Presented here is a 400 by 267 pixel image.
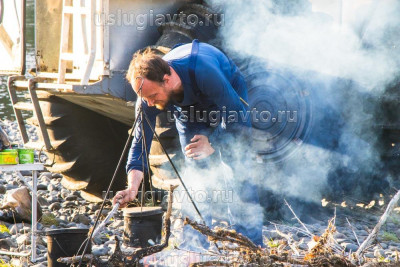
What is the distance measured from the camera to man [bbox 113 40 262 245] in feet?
12.4

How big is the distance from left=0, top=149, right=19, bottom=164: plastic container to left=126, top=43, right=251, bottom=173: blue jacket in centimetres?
113

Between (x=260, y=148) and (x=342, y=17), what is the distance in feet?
5.09

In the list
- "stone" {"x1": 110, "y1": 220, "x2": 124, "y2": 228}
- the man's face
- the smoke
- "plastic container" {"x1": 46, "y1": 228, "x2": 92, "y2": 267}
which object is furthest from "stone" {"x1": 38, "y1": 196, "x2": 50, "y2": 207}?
the man's face

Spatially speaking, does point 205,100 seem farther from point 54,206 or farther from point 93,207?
point 54,206

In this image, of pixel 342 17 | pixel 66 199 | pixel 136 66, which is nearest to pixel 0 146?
pixel 136 66

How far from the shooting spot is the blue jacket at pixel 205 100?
397 centimetres

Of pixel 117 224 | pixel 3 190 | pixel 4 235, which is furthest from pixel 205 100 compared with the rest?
pixel 3 190

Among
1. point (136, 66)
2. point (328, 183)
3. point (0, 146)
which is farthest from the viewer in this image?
point (328, 183)

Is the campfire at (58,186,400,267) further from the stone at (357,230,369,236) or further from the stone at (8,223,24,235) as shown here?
the stone at (8,223,24,235)

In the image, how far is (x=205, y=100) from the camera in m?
4.20

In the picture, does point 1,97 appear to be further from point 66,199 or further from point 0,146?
point 0,146

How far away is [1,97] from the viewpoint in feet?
65.7

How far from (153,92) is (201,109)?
65cm

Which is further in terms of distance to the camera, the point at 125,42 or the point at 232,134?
the point at 125,42
